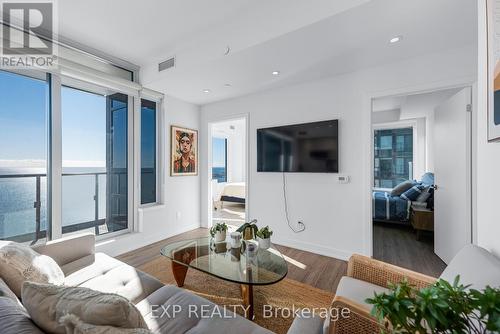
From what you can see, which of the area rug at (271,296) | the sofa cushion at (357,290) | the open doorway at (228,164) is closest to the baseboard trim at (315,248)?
the area rug at (271,296)

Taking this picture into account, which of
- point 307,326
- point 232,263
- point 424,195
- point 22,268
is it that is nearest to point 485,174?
point 307,326

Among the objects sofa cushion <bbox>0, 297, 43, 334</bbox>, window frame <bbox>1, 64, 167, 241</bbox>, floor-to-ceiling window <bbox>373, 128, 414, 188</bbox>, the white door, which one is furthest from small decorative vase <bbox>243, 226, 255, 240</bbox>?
floor-to-ceiling window <bbox>373, 128, 414, 188</bbox>

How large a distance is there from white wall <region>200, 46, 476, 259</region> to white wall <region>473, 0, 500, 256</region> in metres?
1.28

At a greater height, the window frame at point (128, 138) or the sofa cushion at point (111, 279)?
the window frame at point (128, 138)

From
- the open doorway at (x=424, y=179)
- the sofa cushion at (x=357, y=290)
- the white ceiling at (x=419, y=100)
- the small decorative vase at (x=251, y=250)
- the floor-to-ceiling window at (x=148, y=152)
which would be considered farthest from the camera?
the white ceiling at (x=419, y=100)

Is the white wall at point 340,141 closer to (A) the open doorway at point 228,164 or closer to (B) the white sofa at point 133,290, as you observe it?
(B) the white sofa at point 133,290

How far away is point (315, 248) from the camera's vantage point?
10.0ft

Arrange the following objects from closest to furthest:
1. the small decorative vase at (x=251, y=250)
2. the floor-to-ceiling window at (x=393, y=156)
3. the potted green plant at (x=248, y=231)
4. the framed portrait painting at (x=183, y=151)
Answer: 1. the small decorative vase at (x=251, y=250)
2. the potted green plant at (x=248, y=231)
3. the framed portrait painting at (x=183, y=151)
4. the floor-to-ceiling window at (x=393, y=156)

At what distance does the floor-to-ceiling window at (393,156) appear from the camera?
5.51 m

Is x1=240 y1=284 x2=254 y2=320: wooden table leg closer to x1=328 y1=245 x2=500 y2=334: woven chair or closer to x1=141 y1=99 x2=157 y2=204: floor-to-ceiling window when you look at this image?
x1=328 y1=245 x2=500 y2=334: woven chair

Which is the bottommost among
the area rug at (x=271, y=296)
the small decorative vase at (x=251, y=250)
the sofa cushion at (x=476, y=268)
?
the area rug at (x=271, y=296)

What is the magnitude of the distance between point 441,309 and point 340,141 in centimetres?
253

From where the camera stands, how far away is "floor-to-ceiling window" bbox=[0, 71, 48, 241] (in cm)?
223

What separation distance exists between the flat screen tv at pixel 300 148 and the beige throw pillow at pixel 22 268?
8.64ft
